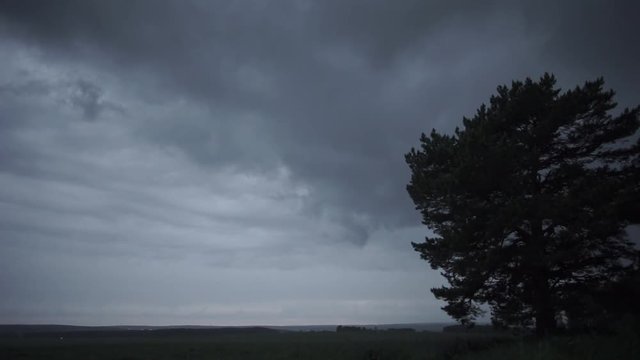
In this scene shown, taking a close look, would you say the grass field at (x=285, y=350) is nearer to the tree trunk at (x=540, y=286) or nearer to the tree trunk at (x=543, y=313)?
the tree trunk at (x=543, y=313)

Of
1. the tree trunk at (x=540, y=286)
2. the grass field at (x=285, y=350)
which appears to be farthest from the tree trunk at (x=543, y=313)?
the grass field at (x=285, y=350)

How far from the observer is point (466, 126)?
22.2m

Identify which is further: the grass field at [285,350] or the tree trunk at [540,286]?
the grass field at [285,350]

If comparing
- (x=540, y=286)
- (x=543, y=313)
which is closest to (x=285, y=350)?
(x=540, y=286)

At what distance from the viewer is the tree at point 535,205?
18.1 metres

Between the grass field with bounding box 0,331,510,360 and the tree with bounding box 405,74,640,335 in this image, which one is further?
the grass field with bounding box 0,331,510,360


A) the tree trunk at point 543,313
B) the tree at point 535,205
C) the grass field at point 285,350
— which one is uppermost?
the tree at point 535,205

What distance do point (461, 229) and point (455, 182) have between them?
2094mm

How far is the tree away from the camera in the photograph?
18.1 meters

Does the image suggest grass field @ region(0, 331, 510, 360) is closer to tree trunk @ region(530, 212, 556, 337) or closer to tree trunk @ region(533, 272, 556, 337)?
tree trunk @ region(533, 272, 556, 337)

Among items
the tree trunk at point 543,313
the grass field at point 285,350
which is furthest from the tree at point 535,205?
the grass field at point 285,350

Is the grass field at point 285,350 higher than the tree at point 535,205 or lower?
lower

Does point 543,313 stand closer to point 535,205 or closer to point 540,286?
point 540,286

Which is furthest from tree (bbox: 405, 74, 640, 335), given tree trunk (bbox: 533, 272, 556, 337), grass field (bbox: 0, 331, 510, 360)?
grass field (bbox: 0, 331, 510, 360)
